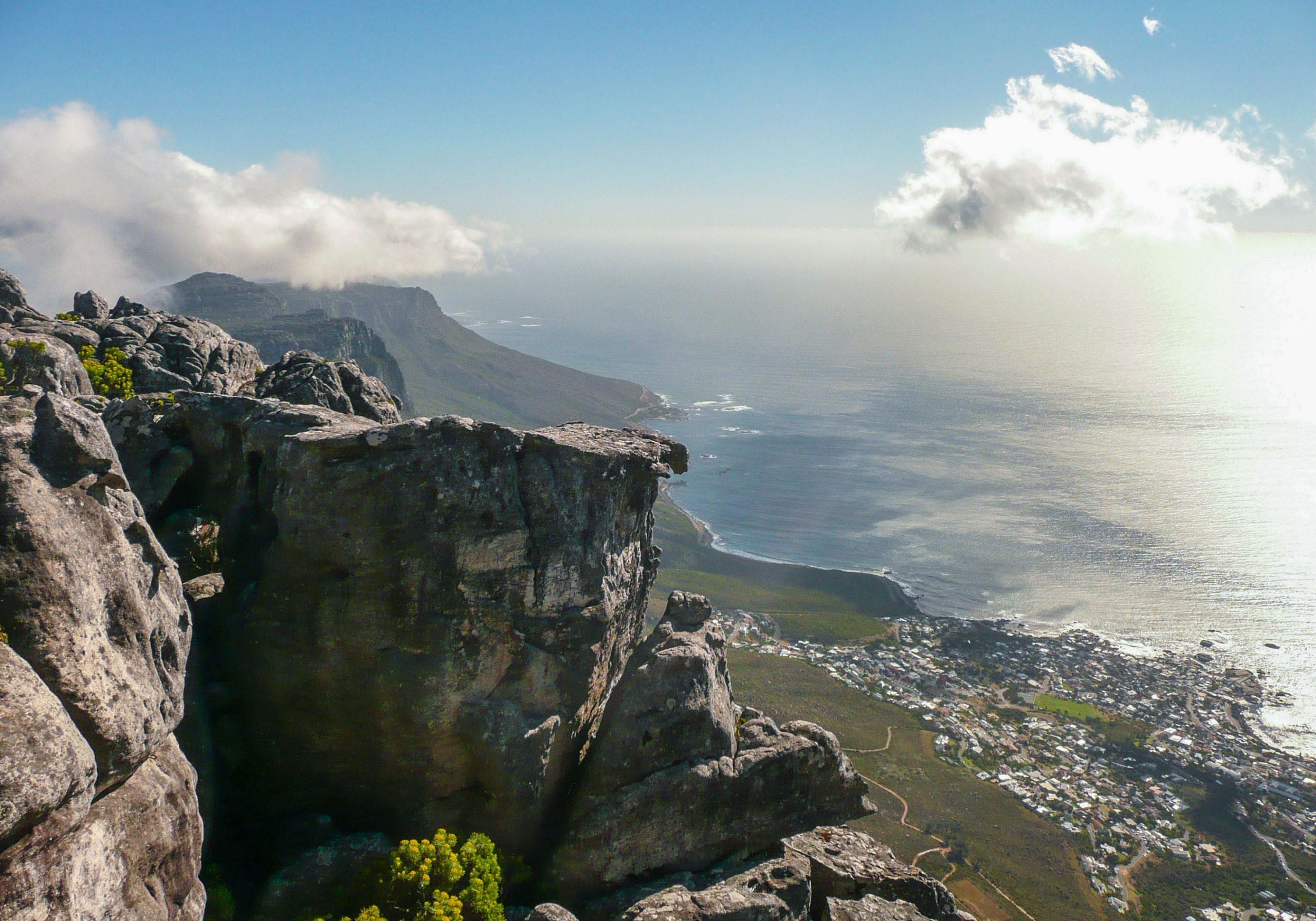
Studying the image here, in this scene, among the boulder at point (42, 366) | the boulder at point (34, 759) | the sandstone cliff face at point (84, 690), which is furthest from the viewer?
the boulder at point (42, 366)

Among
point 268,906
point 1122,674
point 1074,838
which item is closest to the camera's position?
point 268,906

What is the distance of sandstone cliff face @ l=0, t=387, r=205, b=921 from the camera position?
14.2 metres

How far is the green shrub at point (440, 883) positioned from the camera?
74.7 ft

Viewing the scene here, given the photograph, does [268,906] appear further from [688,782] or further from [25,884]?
[688,782]

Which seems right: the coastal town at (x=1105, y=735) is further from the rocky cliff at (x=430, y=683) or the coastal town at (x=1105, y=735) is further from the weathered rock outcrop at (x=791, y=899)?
the rocky cliff at (x=430, y=683)

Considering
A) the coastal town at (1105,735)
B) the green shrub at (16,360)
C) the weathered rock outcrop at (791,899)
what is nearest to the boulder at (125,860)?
the weathered rock outcrop at (791,899)

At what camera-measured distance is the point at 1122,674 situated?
379 ft

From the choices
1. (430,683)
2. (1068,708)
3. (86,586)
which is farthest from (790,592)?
(86,586)

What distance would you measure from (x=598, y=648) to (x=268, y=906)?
45.4 ft

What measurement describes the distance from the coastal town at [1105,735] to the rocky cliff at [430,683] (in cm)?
6379

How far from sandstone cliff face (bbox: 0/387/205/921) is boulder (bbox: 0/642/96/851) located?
3cm

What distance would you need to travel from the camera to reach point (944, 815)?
80562 mm

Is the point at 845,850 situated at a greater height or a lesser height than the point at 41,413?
lesser

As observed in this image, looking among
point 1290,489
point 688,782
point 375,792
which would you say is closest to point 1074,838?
point 688,782
